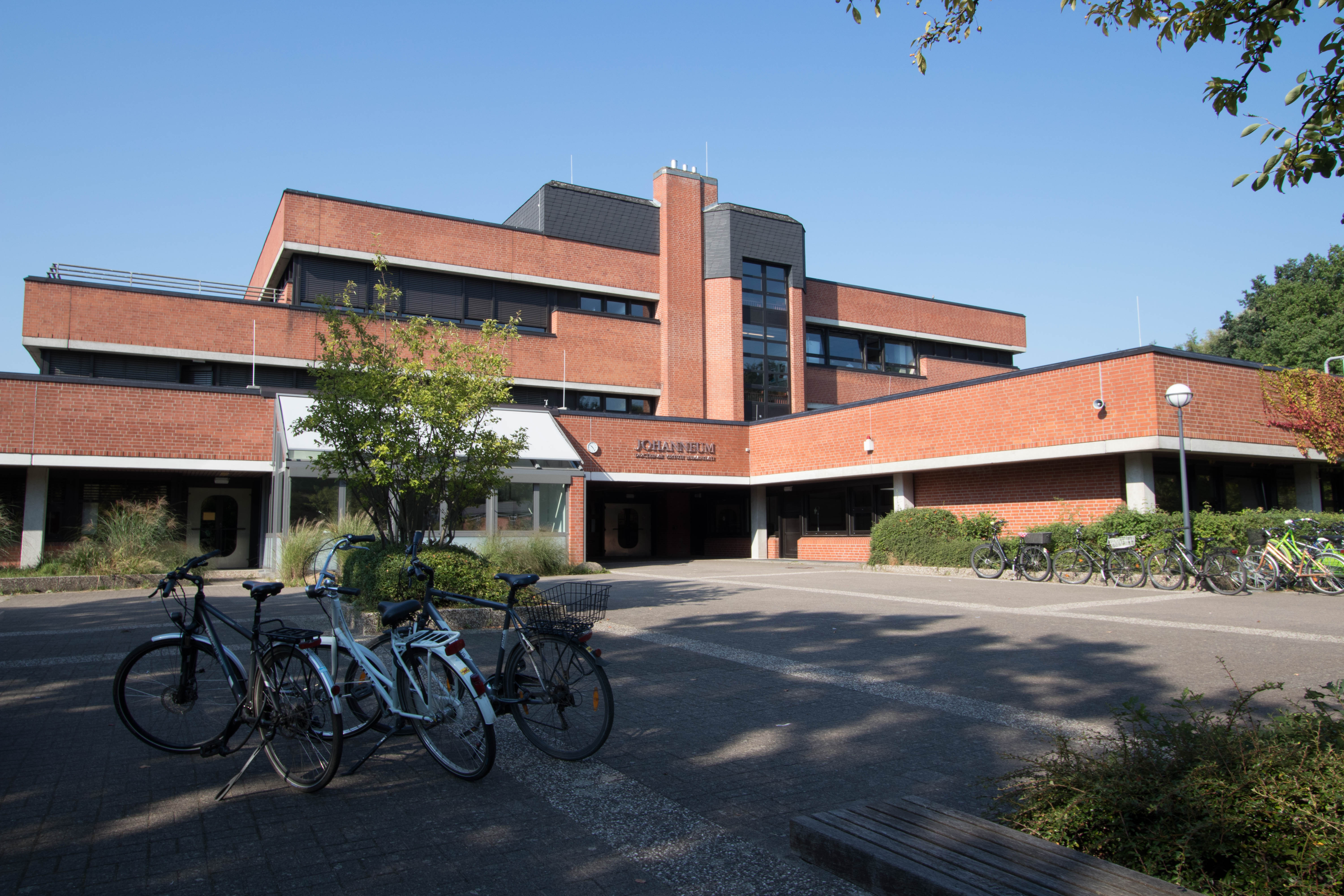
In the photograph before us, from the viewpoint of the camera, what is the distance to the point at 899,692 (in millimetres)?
6383

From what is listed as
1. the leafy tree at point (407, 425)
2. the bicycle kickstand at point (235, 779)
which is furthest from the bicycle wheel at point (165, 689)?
the leafy tree at point (407, 425)

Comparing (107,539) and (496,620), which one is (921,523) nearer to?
(496,620)

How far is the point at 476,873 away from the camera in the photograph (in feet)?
10.9

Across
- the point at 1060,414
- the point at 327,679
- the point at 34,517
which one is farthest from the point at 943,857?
the point at 34,517

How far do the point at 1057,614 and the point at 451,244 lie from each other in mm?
21344

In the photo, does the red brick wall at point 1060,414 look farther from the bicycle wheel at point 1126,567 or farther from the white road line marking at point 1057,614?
the white road line marking at point 1057,614

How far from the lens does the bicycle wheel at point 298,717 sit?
4266 millimetres

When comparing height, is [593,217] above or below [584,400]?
above

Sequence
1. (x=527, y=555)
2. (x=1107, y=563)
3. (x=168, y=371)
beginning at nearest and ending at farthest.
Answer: (x=1107, y=563)
(x=527, y=555)
(x=168, y=371)

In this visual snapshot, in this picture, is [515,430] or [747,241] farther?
[747,241]

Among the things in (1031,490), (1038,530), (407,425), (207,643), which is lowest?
(207,643)

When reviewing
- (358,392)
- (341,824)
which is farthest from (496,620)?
(341,824)

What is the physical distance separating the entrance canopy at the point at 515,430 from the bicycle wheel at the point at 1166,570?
11959 mm

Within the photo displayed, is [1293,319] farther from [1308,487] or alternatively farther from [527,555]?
[527,555]
